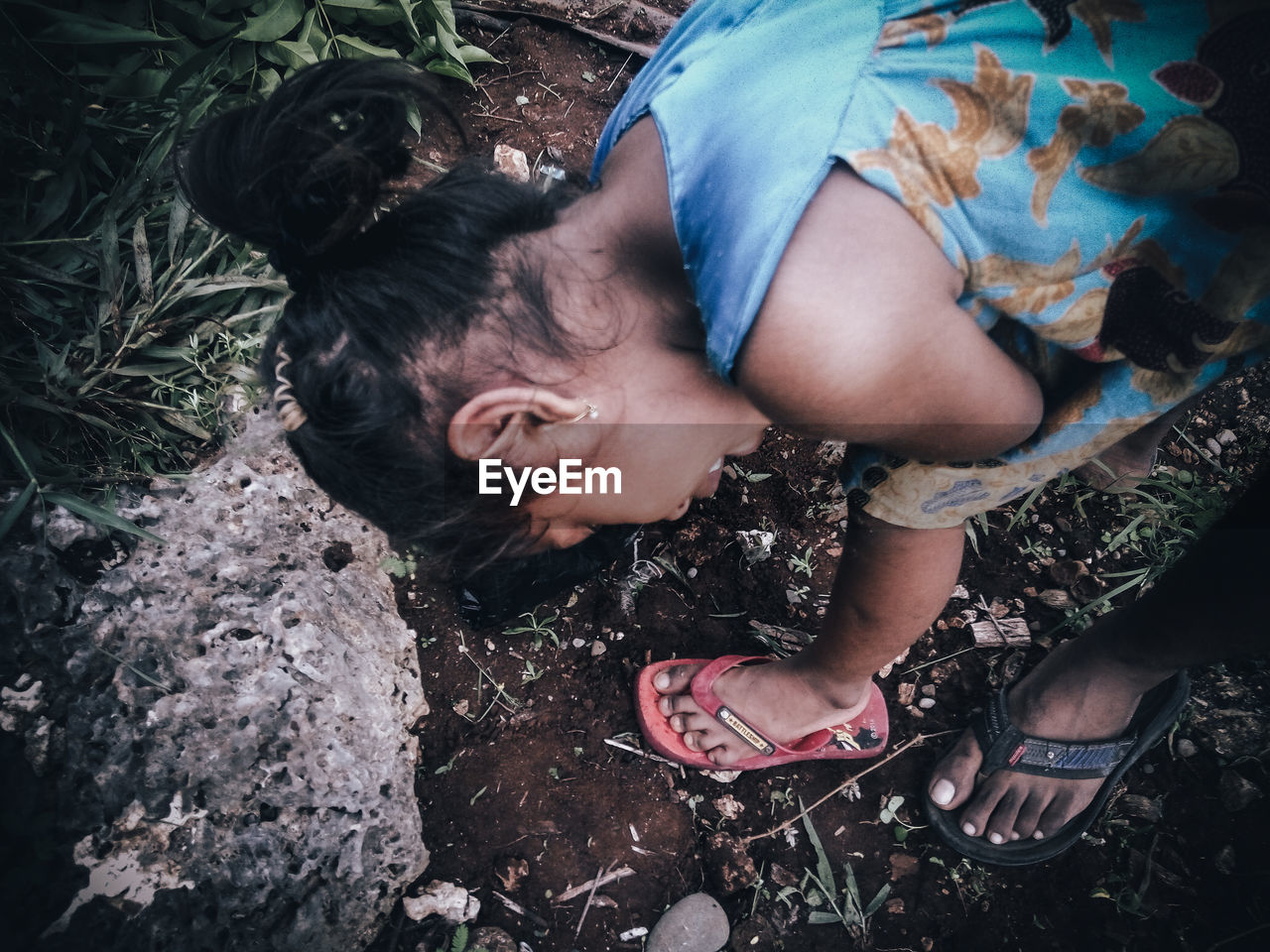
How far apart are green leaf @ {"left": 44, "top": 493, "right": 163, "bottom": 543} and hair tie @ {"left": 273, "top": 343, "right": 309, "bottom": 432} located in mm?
696

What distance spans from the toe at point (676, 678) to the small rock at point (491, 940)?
62 centimetres

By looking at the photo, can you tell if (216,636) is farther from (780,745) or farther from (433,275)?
(780,745)

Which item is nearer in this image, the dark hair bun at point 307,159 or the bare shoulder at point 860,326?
the bare shoulder at point 860,326

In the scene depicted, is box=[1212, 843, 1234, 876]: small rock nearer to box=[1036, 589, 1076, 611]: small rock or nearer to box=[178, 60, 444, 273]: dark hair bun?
box=[1036, 589, 1076, 611]: small rock

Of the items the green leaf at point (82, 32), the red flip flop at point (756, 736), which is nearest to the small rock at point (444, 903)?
the red flip flop at point (756, 736)

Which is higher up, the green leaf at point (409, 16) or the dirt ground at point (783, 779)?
the green leaf at point (409, 16)

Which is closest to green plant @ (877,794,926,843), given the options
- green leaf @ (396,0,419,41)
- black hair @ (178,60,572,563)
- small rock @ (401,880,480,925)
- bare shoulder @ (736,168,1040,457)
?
small rock @ (401,880,480,925)

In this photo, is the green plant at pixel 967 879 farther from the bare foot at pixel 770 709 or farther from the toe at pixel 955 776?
the bare foot at pixel 770 709

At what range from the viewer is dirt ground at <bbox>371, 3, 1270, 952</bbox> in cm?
166

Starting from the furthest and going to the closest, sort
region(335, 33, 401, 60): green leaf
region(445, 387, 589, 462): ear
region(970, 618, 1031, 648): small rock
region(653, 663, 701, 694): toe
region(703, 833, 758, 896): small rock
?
region(335, 33, 401, 60): green leaf → region(970, 618, 1031, 648): small rock → region(653, 663, 701, 694): toe → region(703, 833, 758, 896): small rock → region(445, 387, 589, 462): ear

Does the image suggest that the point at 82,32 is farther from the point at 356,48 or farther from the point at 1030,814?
the point at 1030,814

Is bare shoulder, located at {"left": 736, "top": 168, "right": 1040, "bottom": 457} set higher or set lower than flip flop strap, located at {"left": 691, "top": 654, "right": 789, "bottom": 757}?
higher

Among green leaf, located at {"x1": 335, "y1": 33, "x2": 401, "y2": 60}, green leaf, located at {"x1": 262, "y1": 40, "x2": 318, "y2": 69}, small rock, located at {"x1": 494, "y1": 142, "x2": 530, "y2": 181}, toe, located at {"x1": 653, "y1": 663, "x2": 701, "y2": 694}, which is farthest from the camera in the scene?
small rock, located at {"x1": 494, "y1": 142, "x2": 530, "y2": 181}

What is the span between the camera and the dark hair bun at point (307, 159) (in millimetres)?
1001
